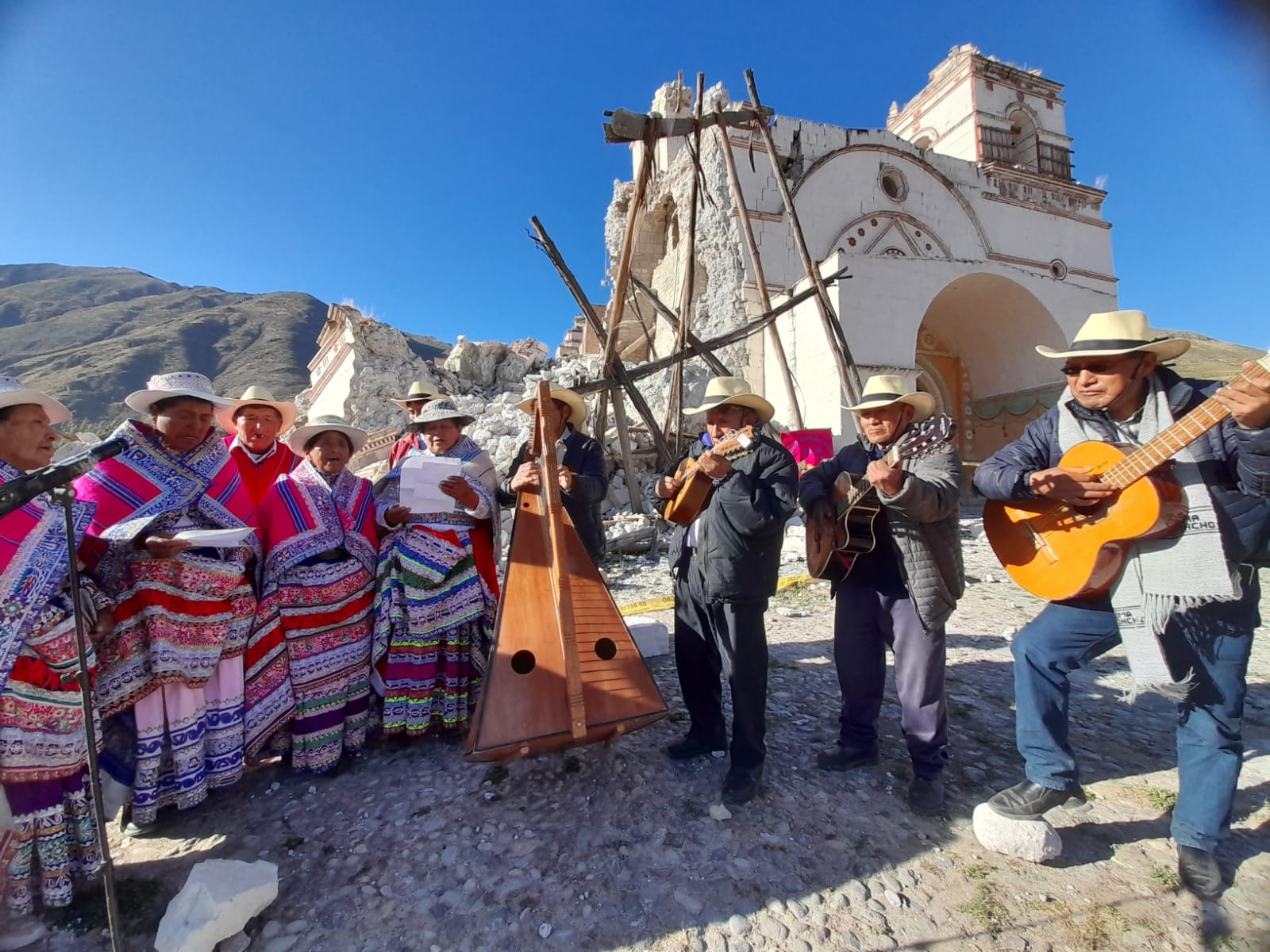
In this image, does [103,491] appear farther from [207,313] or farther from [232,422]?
[207,313]

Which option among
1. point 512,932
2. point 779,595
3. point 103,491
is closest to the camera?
point 512,932

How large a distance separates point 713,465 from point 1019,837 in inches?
69.8

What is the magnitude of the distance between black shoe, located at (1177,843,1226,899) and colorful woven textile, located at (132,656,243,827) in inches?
145

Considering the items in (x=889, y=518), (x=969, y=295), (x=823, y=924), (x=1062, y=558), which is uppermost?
(x=969, y=295)

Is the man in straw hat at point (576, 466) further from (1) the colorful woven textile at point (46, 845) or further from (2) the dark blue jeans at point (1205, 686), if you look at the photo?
(2) the dark blue jeans at point (1205, 686)

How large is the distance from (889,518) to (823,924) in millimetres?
1537

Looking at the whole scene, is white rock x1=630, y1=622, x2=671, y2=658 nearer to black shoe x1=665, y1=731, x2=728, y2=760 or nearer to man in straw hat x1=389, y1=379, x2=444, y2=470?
black shoe x1=665, y1=731, x2=728, y2=760

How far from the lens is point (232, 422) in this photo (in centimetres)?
331

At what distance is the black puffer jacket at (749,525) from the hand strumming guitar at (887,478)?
35 cm

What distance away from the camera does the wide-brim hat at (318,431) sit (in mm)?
3115

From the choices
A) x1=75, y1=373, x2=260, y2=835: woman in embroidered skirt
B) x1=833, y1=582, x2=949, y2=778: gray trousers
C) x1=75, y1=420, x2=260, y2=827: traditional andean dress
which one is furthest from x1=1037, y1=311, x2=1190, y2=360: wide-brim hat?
x1=75, y1=420, x2=260, y2=827: traditional andean dress

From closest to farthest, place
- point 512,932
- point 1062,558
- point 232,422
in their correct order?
point 512,932 < point 1062,558 < point 232,422

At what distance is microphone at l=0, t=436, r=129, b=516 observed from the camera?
1604 mm

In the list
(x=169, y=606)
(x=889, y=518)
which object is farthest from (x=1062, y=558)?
(x=169, y=606)
